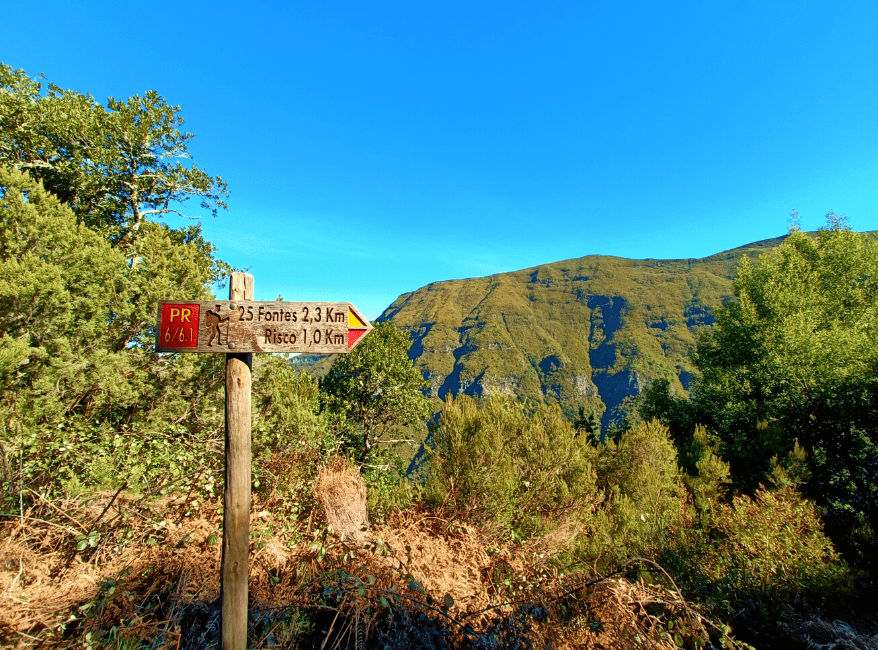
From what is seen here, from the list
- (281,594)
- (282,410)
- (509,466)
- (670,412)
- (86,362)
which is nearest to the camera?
(281,594)

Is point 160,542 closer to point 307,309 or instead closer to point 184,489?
point 184,489

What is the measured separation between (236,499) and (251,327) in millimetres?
1220

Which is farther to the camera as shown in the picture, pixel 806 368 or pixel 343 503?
pixel 806 368

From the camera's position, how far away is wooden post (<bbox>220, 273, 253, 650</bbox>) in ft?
7.88

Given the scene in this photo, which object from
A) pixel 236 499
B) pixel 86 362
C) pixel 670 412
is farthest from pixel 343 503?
pixel 670 412

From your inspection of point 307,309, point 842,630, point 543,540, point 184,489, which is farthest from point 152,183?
point 842,630

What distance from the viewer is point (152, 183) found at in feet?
44.8

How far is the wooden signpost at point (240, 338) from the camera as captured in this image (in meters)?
2.55

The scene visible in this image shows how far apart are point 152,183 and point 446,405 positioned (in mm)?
14216

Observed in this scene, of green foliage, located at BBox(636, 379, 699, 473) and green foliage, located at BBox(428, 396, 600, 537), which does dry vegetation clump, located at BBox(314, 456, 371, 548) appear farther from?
green foliage, located at BBox(636, 379, 699, 473)

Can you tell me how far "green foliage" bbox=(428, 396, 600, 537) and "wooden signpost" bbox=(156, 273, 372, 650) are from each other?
4711mm

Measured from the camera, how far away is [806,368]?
47.8 feet

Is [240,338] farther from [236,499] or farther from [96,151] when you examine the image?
[96,151]

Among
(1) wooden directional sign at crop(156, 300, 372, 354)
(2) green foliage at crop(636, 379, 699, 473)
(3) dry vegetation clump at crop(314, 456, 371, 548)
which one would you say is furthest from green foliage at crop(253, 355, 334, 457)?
(2) green foliage at crop(636, 379, 699, 473)
